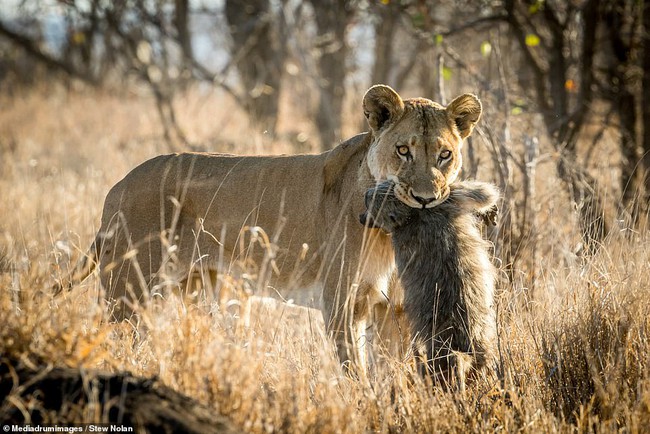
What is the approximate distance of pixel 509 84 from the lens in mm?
7754

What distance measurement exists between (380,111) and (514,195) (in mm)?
1637

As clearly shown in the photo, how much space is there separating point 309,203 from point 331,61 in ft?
27.1

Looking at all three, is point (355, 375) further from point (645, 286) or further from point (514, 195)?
point (514, 195)

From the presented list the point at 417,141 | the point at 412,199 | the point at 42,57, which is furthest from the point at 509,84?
the point at 42,57

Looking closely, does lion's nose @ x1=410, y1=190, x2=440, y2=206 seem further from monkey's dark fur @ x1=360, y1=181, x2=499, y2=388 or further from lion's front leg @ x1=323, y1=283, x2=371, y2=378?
lion's front leg @ x1=323, y1=283, x2=371, y2=378

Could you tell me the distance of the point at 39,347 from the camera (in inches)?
119

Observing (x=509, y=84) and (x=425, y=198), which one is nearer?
(x=425, y=198)

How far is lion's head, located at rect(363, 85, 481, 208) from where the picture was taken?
3.92 m

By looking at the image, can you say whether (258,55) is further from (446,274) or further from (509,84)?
(446,274)

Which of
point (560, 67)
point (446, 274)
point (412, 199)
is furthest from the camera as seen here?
point (560, 67)

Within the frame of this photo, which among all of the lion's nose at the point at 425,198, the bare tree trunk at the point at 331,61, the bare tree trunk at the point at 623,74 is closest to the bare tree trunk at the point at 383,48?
the bare tree trunk at the point at 331,61

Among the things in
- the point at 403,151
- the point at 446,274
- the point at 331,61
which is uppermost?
the point at 331,61

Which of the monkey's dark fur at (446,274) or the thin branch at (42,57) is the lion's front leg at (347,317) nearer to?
the monkey's dark fur at (446,274)

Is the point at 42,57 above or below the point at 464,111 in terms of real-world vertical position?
above
